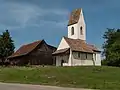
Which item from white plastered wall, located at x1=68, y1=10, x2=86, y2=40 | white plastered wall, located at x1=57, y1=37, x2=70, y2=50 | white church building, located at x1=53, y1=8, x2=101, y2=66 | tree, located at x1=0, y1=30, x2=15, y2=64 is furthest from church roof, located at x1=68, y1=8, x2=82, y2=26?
tree, located at x1=0, y1=30, x2=15, y2=64

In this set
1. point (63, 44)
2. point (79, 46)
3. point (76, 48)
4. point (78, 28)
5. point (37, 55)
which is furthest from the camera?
point (78, 28)

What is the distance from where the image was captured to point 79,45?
70500 mm

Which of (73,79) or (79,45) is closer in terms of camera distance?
(73,79)

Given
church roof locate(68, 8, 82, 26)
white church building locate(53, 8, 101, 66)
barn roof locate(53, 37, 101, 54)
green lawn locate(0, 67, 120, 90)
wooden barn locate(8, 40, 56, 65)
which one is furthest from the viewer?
church roof locate(68, 8, 82, 26)

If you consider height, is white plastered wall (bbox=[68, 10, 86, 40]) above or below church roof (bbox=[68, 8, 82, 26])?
below

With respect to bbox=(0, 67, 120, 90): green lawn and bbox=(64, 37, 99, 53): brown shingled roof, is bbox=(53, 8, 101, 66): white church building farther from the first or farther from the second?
bbox=(0, 67, 120, 90): green lawn

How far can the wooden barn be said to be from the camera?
243ft

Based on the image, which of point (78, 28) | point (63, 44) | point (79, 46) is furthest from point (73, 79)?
point (78, 28)

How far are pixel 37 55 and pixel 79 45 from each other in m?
11.6

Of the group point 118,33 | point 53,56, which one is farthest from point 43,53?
point 118,33

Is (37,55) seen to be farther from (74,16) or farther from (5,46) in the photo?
(5,46)

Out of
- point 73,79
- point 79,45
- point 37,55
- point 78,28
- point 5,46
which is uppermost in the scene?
point 78,28

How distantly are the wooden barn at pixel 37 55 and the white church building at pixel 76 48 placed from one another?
481cm

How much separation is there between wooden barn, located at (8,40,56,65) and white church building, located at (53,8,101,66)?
15.8ft
